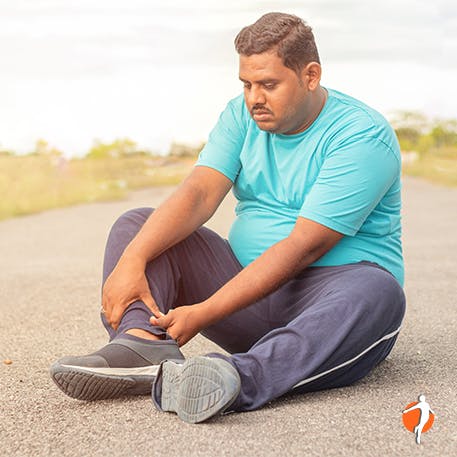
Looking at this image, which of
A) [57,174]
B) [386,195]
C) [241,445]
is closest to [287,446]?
[241,445]

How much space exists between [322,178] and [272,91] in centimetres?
29

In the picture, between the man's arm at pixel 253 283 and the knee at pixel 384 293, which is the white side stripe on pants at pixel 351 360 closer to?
the knee at pixel 384 293

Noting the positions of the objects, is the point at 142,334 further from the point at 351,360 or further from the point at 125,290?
the point at 351,360

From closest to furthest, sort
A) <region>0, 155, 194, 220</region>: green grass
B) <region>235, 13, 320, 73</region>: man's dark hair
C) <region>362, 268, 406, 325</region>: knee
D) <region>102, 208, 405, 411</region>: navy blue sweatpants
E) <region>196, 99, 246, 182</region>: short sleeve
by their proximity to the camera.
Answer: <region>102, 208, 405, 411</region>: navy blue sweatpants, <region>362, 268, 406, 325</region>: knee, <region>235, 13, 320, 73</region>: man's dark hair, <region>196, 99, 246, 182</region>: short sleeve, <region>0, 155, 194, 220</region>: green grass

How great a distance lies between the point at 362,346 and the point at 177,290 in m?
0.63

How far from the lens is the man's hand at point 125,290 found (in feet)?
8.36

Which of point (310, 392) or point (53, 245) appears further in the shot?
point (53, 245)

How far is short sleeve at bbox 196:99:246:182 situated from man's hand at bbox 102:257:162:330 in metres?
0.45

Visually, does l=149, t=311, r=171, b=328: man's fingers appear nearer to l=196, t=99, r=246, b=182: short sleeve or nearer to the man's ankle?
the man's ankle

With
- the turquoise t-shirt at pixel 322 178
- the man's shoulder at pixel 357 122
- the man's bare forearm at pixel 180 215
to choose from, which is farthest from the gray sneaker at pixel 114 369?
the man's shoulder at pixel 357 122

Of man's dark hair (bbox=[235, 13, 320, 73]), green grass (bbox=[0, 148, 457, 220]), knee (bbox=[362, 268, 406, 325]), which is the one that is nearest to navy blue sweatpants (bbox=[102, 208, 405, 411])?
knee (bbox=[362, 268, 406, 325])

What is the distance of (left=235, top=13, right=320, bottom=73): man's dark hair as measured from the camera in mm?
2537

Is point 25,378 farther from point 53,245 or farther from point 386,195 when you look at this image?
point 53,245

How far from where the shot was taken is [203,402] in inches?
86.0
